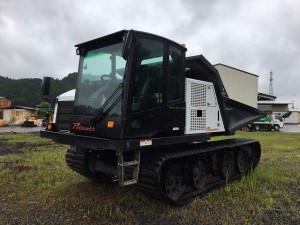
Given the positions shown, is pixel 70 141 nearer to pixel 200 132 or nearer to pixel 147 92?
pixel 147 92

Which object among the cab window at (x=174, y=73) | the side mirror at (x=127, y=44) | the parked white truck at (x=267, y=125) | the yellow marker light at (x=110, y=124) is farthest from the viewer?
the parked white truck at (x=267, y=125)

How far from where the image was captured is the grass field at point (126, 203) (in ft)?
16.6

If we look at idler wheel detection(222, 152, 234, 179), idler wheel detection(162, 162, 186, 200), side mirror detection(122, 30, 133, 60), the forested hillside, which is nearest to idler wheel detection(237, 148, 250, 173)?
idler wheel detection(222, 152, 234, 179)

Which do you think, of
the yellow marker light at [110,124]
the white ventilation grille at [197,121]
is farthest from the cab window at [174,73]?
the yellow marker light at [110,124]

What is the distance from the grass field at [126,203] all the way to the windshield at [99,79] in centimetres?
177

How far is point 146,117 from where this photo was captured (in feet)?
17.2

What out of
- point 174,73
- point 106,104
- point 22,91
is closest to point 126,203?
point 106,104

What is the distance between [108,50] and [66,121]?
181 centimetres

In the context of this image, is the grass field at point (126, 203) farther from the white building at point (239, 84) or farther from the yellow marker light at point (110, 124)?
the white building at point (239, 84)

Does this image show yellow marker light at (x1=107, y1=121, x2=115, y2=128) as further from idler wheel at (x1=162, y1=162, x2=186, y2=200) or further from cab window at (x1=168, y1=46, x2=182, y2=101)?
idler wheel at (x1=162, y1=162, x2=186, y2=200)

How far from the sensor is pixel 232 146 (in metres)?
7.45

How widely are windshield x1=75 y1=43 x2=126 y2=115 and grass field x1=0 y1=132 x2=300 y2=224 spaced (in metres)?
1.77

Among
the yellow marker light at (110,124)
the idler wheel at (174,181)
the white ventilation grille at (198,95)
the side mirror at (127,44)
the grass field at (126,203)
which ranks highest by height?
the side mirror at (127,44)

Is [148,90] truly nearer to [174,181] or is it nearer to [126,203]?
[174,181]
